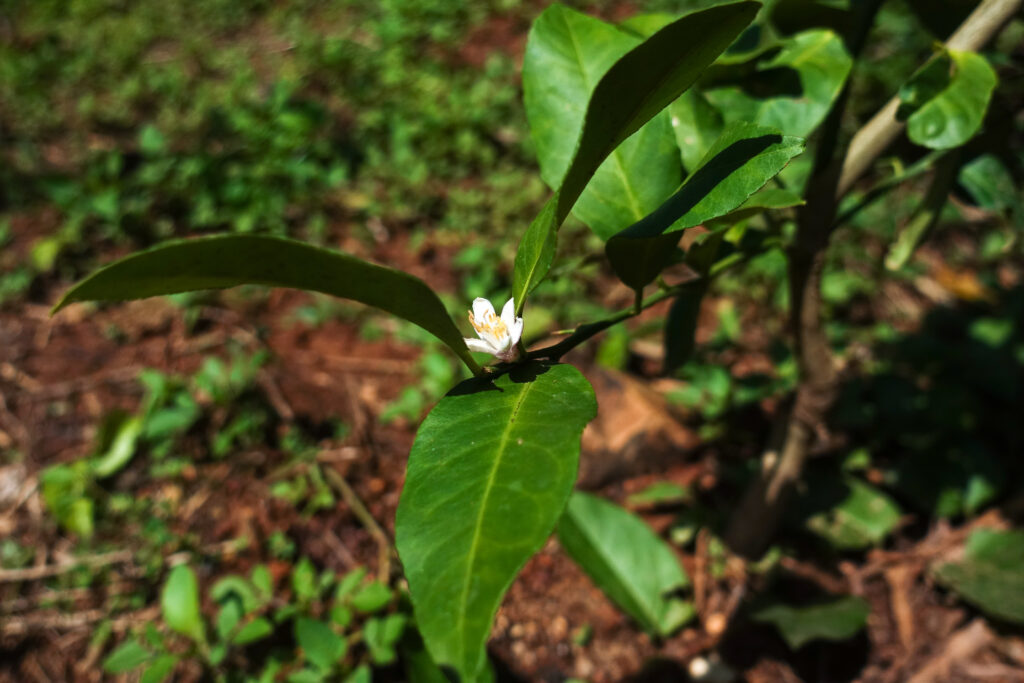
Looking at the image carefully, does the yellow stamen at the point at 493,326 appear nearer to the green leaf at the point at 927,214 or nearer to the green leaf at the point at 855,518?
the green leaf at the point at 927,214

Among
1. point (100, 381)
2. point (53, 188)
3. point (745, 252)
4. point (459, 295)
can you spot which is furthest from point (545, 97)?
point (53, 188)

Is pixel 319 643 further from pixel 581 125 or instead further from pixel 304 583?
pixel 581 125

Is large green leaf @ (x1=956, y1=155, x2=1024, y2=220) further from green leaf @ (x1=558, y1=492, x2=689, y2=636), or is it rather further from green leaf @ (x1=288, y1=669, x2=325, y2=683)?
green leaf @ (x1=288, y1=669, x2=325, y2=683)

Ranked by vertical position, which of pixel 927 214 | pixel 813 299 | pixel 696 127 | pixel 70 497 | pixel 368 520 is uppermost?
pixel 696 127

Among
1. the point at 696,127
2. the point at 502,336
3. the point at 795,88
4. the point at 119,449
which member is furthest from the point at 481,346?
the point at 119,449

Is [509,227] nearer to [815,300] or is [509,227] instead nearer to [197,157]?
[197,157]

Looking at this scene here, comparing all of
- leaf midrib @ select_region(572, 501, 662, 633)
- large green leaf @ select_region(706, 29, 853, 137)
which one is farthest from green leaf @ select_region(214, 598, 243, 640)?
large green leaf @ select_region(706, 29, 853, 137)

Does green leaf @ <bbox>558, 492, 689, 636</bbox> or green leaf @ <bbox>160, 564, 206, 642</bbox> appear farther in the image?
green leaf @ <bbox>558, 492, 689, 636</bbox>
